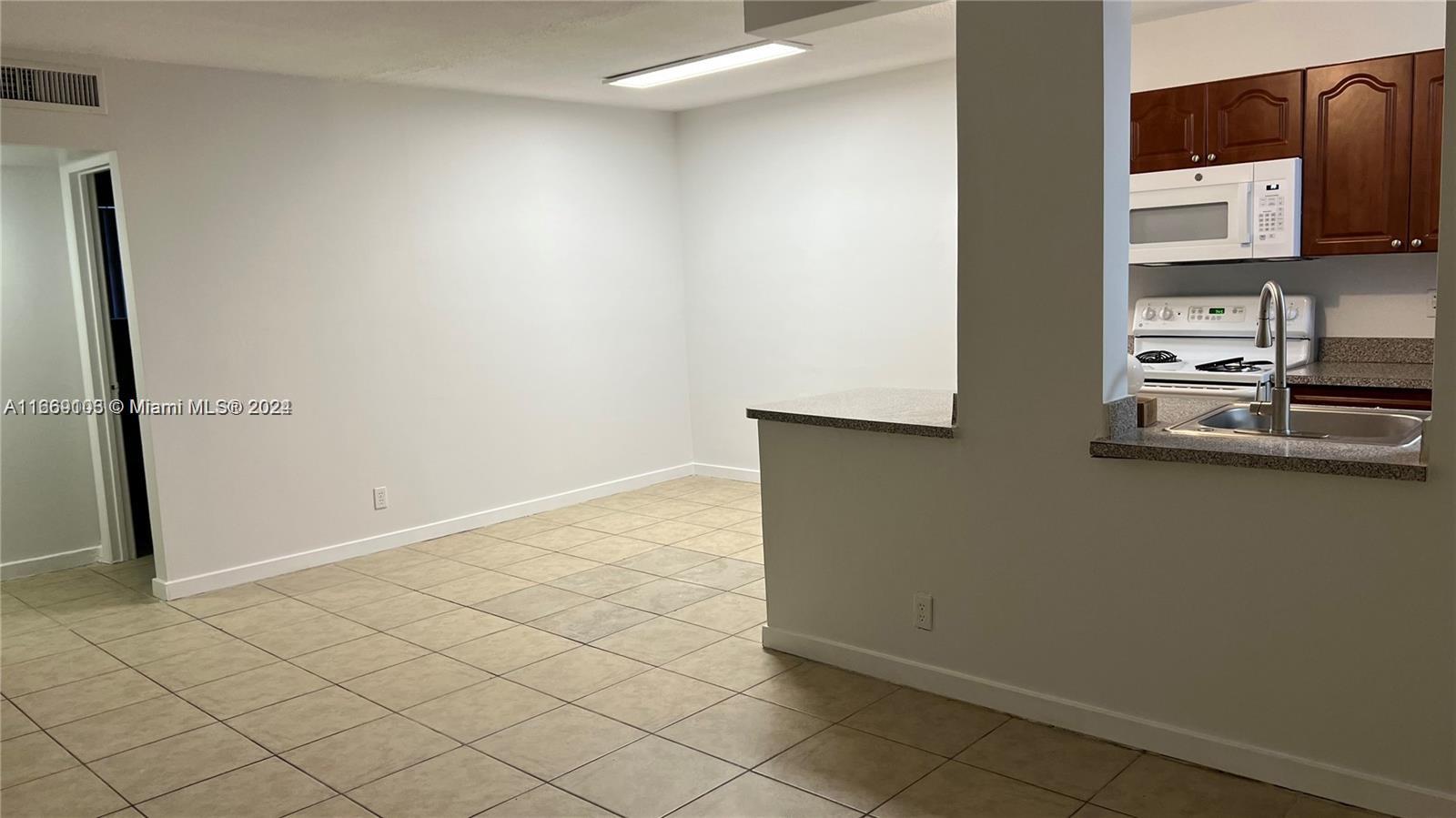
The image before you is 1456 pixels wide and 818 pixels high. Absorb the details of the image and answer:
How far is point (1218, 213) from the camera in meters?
4.29

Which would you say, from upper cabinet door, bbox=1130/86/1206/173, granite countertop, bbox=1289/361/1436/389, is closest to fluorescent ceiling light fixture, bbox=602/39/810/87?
upper cabinet door, bbox=1130/86/1206/173

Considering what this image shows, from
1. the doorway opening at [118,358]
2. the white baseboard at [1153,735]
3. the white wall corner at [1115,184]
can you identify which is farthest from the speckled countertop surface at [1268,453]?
the doorway opening at [118,358]

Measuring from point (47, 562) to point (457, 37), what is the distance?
3556 mm

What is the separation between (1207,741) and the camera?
270 centimetres

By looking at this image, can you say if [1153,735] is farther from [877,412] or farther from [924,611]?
[877,412]

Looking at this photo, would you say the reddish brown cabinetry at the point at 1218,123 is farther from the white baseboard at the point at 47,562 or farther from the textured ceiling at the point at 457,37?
the white baseboard at the point at 47,562

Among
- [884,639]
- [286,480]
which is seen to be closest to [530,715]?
[884,639]

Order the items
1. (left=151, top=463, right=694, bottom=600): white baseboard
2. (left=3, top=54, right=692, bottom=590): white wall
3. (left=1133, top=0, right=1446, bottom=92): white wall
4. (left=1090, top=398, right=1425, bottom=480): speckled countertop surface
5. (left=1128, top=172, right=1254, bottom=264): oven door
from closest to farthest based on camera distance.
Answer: (left=1090, top=398, right=1425, bottom=480): speckled countertop surface
(left=1133, top=0, right=1446, bottom=92): white wall
(left=1128, top=172, right=1254, bottom=264): oven door
(left=3, top=54, right=692, bottom=590): white wall
(left=151, top=463, right=694, bottom=600): white baseboard

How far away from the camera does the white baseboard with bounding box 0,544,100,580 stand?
17.1ft

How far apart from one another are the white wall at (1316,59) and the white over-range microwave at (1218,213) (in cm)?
37

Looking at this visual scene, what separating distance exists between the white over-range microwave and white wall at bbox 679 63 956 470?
122cm

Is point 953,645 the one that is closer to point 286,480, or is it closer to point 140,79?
point 286,480

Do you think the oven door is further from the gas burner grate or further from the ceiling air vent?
the ceiling air vent

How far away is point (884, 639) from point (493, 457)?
3236 mm
